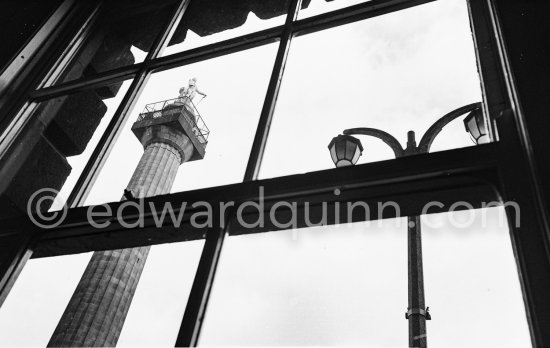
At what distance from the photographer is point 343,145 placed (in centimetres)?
341

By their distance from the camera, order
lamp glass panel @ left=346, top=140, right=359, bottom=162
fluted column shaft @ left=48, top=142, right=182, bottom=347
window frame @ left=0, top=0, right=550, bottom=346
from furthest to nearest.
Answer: fluted column shaft @ left=48, top=142, right=182, bottom=347 → lamp glass panel @ left=346, top=140, right=359, bottom=162 → window frame @ left=0, top=0, right=550, bottom=346

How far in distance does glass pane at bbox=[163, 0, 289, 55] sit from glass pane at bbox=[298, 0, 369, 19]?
0.42ft

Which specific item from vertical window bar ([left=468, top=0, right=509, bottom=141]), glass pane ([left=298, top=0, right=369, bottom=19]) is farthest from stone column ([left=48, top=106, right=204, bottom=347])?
vertical window bar ([left=468, top=0, right=509, bottom=141])

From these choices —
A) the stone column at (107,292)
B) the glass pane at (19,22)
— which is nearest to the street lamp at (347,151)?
the glass pane at (19,22)

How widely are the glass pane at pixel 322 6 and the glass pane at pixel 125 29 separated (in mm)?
892

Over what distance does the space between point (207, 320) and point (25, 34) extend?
1955 mm

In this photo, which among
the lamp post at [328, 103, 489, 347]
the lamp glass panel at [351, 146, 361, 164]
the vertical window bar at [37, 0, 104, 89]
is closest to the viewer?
the vertical window bar at [37, 0, 104, 89]

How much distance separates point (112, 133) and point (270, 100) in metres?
0.69

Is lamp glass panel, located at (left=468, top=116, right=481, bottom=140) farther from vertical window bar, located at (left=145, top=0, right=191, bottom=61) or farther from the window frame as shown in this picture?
vertical window bar, located at (left=145, top=0, right=191, bottom=61)

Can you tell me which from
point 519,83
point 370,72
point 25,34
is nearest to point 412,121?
point 370,72

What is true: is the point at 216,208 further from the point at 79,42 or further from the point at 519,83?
the point at 79,42

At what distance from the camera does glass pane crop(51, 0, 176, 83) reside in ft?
9.02

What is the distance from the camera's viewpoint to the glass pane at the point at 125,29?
2748 mm

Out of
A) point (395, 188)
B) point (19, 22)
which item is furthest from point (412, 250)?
point (19, 22)
